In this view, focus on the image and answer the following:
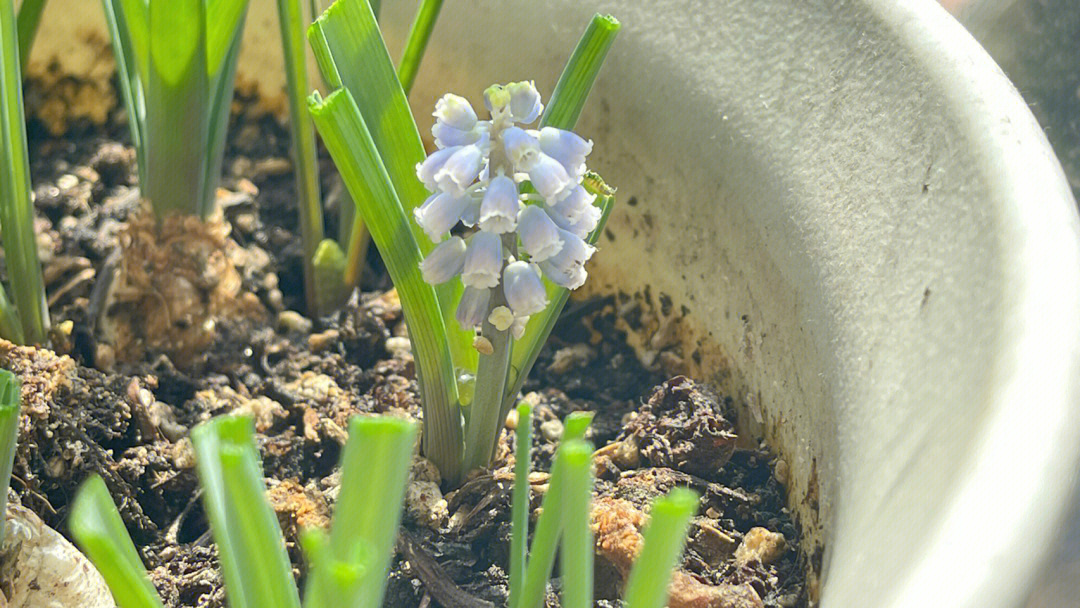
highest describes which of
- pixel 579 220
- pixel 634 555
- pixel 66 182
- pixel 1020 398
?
pixel 66 182

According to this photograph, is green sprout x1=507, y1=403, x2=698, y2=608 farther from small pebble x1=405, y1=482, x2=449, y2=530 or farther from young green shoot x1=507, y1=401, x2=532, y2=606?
small pebble x1=405, y1=482, x2=449, y2=530

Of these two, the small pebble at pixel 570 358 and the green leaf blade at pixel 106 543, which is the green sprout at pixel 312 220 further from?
the green leaf blade at pixel 106 543

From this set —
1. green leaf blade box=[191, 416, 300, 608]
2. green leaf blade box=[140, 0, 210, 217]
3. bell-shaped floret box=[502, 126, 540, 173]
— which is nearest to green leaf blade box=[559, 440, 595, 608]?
green leaf blade box=[191, 416, 300, 608]

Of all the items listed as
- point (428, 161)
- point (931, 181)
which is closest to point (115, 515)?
point (428, 161)

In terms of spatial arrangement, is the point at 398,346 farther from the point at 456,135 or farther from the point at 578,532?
the point at 578,532

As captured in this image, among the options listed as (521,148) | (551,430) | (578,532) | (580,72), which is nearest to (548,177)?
(521,148)
